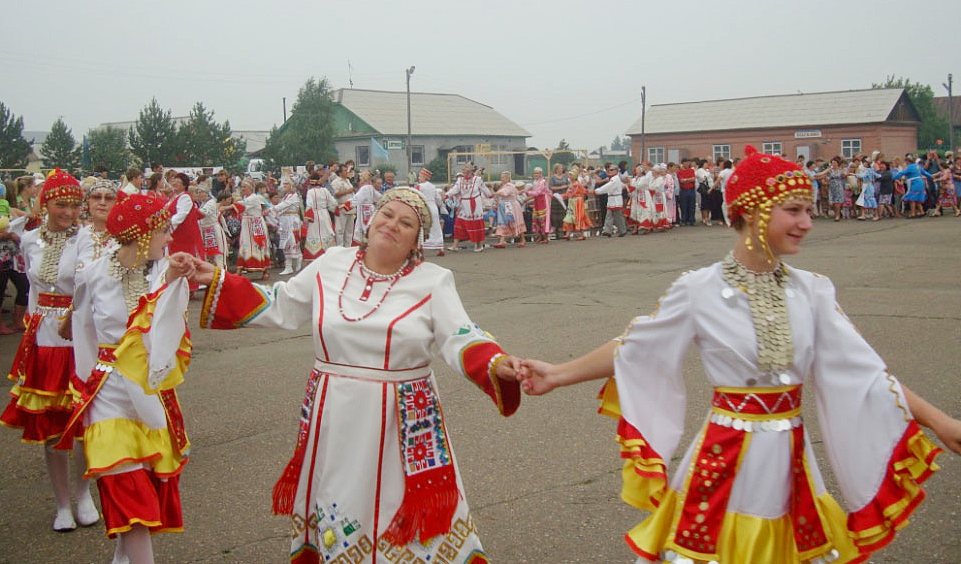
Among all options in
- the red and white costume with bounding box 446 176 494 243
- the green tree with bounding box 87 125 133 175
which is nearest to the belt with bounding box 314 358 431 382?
the red and white costume with bounding box 446 176 494 243

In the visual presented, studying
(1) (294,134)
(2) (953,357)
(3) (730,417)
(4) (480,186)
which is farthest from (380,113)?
(3) (730,417)

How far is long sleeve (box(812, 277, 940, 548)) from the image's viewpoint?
11.0ft

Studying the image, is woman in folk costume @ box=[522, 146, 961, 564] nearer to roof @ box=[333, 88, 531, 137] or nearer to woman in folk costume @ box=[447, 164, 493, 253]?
woman in folk costume @ box=[447, 164, 493, 253]

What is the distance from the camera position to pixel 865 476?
3428 millimetres

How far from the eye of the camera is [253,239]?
683 inches

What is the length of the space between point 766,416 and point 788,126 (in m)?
61.6

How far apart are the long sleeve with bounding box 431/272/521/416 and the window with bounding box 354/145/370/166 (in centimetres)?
6346

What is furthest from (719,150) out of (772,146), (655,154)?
(655,154)

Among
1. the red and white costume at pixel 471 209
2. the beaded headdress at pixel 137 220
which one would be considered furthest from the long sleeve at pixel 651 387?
the red and white costume at pixel 471 209

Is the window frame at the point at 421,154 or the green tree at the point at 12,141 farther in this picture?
the window frame at the point at 421,154

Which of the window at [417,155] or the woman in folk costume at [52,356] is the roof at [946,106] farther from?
the woman in folk costume at [52,356]

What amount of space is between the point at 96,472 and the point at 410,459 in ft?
5.15

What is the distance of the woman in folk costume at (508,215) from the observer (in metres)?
21.8

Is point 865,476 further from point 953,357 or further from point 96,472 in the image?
point 953,357
